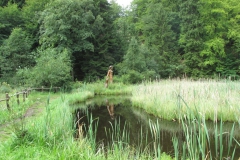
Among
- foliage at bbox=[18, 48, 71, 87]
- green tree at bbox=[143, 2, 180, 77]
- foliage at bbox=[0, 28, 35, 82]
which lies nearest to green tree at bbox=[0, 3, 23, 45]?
foliage at bbox=[0, 28, 35, 82]

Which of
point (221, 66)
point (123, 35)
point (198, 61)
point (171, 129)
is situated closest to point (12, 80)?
point (123, 35)

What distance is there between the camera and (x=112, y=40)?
2427 cm

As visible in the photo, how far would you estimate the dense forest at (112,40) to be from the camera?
19.8 m

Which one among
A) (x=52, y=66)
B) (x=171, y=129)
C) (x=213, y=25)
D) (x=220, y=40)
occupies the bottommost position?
(x=171, y=129)

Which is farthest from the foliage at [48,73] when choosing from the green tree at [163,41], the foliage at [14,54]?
the green tree at [163,41]

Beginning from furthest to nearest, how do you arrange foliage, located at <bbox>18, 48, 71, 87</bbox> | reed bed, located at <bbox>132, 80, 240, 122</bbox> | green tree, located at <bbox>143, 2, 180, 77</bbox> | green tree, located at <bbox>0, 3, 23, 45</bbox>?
green tree, located at <bbox>143, 2, 180, 77</bbox> < green tree, located at <bbox>0, 3, 23, 45</bbox> < foliage, located at <bbox>18, 48, 71, 87</bbox> < reed bed, located at <bbox>132, 80, 240, 122</bbox>

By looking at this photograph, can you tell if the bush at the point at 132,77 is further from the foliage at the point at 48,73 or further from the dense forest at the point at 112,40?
the foliage at the point at 48,73

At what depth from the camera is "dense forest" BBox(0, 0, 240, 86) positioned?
19.8 meters

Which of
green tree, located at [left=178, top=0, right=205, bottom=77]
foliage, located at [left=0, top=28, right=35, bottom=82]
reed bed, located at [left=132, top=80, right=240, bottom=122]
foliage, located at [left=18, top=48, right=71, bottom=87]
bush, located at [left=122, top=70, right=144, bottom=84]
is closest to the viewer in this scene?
reed bed, located at [left=132, top=80, right=240, bottom=122]

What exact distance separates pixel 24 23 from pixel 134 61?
1458cm

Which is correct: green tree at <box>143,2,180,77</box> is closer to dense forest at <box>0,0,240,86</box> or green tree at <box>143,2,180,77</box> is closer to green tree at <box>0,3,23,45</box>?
dense forest at <box>0,0,240,86</box>

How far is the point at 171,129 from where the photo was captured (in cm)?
586

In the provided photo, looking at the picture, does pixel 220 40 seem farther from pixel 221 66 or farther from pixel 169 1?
pixel 169 1

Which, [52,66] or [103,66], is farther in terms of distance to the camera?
[103,66]
